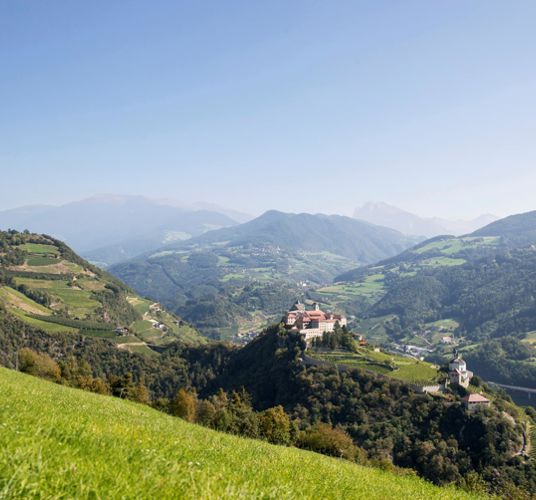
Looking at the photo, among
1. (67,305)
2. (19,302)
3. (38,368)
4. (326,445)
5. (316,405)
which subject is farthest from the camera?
(67,305)

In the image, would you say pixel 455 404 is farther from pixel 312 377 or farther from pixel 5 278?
pixel 5 278

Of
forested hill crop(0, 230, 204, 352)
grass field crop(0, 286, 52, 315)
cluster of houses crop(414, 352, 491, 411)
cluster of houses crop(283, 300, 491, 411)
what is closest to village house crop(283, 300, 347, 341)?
cluster of houses crop(283, 300, 491, 411)

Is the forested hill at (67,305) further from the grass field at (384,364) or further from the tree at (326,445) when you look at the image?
the tree at (326,445)

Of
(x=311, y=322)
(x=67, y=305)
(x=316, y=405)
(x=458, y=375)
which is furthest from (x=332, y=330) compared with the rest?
(x=67, y=305)

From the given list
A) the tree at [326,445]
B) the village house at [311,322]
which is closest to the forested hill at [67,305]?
the village house at [311,322]

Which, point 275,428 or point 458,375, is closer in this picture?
point 275,428

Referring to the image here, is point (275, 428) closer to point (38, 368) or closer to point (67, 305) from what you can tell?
point (38, 368)
